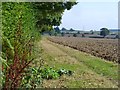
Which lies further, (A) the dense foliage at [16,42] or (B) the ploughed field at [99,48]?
(B) the ploughed field at [99,48]

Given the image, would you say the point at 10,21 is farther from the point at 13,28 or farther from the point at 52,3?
the point at 52,3

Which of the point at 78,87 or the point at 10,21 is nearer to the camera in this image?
the point at 10,21

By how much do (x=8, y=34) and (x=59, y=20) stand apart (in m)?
35.0

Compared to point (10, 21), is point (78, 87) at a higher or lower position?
lower

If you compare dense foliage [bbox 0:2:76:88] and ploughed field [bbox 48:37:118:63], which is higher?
dense foliage [bbox 0:2:76:88]

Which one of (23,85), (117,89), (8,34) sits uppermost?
(8,34)

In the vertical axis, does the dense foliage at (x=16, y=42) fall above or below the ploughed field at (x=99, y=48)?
above

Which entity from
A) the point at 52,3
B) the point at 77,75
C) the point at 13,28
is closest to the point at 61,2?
the point at 52,3

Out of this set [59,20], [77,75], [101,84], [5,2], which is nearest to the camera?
[5,2]

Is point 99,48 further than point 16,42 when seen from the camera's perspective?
Yes

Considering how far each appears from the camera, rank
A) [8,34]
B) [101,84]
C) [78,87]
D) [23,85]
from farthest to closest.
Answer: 1. [101,84]
2. [78,87]
3. [8,34]
4. [23,85]

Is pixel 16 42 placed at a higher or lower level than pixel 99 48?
higher

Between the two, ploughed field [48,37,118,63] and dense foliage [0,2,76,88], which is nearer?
dense foliage [0,2,76,88]

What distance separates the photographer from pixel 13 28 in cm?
1012
